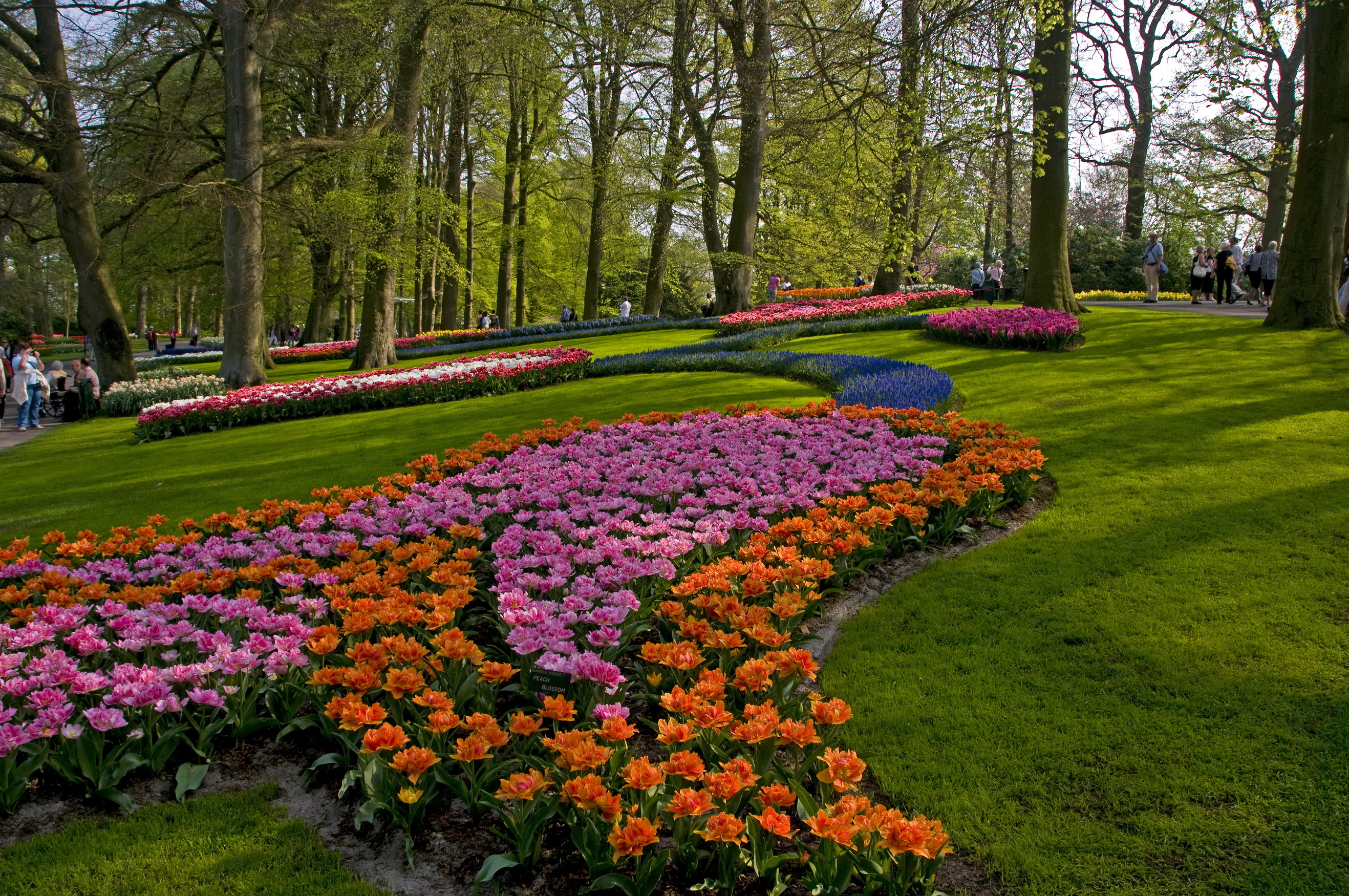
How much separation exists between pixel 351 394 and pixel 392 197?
603 centimetres

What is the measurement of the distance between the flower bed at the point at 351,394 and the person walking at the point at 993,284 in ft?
38.3

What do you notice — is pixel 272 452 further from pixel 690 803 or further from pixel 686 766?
pixel 690 803

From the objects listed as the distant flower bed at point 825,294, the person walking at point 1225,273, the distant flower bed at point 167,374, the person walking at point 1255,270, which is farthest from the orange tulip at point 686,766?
the distant flower bed at point 825,294

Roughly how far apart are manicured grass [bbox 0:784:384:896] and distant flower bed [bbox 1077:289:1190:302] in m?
22.0

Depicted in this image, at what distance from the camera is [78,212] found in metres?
16.5

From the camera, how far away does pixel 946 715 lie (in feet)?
11.2

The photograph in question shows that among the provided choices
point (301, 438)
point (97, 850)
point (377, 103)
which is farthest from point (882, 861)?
point (377, 103)

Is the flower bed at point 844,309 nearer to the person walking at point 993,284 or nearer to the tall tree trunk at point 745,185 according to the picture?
the person walking at point 993,284

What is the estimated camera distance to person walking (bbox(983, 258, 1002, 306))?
68.2 ft

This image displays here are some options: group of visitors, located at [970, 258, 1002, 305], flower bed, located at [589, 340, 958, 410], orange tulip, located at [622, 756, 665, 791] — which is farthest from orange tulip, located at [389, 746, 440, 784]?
group of visitors, located at [970, 258, 1002, 305]

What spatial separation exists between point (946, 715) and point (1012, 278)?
2606 centimetres

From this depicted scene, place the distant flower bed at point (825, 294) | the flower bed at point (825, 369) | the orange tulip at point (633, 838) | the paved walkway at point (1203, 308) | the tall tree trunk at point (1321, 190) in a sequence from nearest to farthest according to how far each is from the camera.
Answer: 1. the orange tulip at point (633, 838)
2. the flower bed at point (825, 369)
3. the tall tree trunk at point (1321, 190)
4. the paved walkway at point (1203, 308)
5. the distant flower bed at point (825, 294)

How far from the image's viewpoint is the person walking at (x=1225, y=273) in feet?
62.9

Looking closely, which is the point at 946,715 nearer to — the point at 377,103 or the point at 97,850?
the point at 97,850
